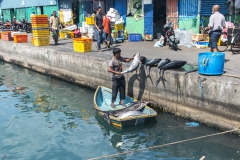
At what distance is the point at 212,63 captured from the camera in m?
7.80

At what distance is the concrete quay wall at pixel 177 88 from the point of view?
24.2 ft

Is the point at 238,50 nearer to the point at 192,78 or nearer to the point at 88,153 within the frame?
the point at 192,78

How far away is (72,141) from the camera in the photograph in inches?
303

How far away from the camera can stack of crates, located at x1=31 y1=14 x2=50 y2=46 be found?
1549cm

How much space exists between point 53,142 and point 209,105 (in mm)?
4315

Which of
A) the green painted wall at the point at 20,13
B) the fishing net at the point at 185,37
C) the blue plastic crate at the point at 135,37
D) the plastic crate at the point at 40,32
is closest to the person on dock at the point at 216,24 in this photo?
the fishing net at the point at 185,37

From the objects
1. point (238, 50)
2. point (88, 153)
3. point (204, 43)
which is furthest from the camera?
point (204, 43)

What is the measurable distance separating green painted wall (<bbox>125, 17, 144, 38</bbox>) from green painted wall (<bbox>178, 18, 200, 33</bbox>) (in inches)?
107

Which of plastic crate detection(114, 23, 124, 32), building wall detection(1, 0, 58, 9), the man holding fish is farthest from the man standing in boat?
building wall detection(1, 0, 58, 9)

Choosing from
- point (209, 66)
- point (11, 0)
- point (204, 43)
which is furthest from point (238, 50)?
point (11, 0)

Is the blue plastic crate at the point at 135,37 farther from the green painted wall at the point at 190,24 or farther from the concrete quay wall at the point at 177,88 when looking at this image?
the concrete quay wall at the point at 177,88

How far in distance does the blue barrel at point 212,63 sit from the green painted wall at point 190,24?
6.02 m

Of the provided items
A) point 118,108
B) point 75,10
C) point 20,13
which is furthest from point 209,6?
point 20,13

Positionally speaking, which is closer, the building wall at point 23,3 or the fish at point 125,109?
the fish at point 125,109
